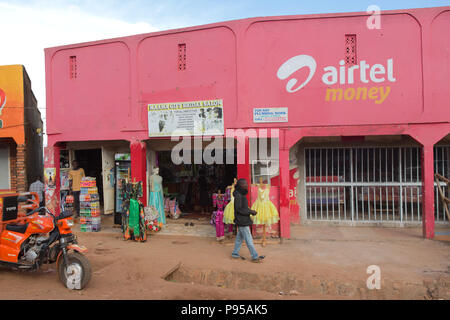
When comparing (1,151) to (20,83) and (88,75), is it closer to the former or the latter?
(20,83)

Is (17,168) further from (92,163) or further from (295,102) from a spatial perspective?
(295,102)

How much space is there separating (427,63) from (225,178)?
7.06m

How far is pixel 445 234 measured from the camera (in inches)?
316

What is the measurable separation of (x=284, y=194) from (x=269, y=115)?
2.00 metres

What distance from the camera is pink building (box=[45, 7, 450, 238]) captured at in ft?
25.9

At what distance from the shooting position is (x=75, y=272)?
4.89 m

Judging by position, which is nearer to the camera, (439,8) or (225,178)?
(439,8)

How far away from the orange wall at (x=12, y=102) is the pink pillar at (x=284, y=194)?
8414 mm

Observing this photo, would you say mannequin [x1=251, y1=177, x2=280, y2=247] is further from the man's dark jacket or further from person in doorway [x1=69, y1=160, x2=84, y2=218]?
person in doorway [x1=69, y1=160, x2=84, y2=218]

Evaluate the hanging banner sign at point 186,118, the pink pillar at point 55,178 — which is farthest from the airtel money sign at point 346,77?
the pink pillar at point 55,178

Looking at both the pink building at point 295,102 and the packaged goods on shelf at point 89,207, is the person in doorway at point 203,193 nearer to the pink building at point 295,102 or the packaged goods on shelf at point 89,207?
the pink building at point 295,102

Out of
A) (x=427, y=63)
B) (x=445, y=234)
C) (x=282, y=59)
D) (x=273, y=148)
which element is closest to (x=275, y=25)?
(x=282, y=59)

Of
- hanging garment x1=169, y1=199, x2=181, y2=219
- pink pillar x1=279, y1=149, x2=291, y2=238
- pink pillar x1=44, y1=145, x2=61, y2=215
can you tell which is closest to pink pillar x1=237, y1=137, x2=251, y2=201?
pink pillar x1=279, y1=149, x2=291, y2=238

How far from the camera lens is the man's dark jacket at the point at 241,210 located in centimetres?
646
